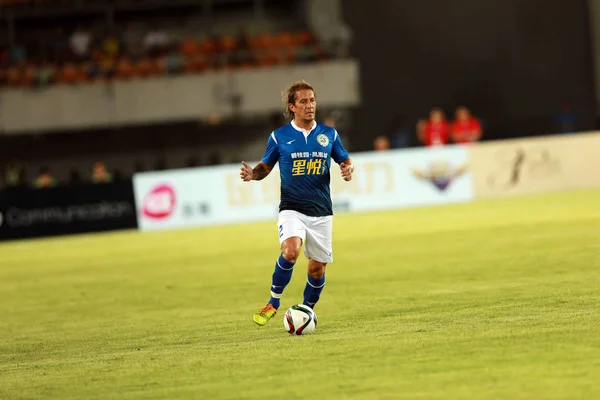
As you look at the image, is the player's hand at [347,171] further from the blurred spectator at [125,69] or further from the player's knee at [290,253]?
the blurred spectator at [125,69]

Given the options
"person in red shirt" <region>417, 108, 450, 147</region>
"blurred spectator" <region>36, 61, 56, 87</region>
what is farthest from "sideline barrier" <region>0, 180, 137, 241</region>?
"blurred spectator" <region>36, 61, 56, 87</region>

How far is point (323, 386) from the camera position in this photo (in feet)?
21.6

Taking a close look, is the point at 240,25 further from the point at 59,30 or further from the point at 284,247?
the point at 284,247

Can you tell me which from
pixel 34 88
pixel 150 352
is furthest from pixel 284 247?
pixel 34 88

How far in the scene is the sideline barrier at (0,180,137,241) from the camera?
25.0 meters

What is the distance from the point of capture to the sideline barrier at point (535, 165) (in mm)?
26281

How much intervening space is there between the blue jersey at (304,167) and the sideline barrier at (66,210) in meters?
16.2

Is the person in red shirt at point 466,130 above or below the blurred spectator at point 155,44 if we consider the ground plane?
below

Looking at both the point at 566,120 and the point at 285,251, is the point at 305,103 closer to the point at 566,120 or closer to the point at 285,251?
the point at 285,251

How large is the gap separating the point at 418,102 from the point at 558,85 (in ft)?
14.9

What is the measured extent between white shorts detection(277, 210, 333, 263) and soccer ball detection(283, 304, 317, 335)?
52cm

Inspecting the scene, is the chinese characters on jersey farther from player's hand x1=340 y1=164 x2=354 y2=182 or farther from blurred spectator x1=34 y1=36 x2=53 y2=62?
blurred spectator x1=34 y1=36 x2=53 y2=62

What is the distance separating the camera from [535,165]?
2667 cm

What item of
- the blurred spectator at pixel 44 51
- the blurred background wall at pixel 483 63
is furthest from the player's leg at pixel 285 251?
the blurred background wall at pixel 483 63
